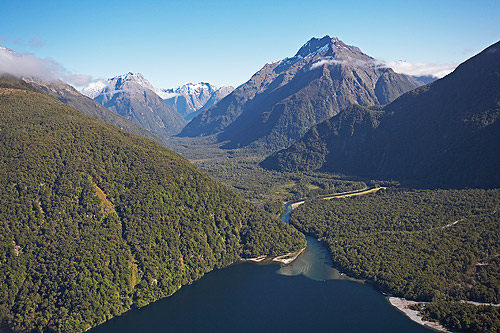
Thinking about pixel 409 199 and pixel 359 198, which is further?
pixel 359 198

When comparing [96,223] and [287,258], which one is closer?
[96,223]

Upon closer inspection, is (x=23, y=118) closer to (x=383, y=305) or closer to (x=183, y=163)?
(x=183, y=163)

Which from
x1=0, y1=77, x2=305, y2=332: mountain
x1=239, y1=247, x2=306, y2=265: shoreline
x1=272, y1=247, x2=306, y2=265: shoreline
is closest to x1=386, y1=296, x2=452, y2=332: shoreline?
x1=272, y1=247, x2=306, y2=265: shoreline

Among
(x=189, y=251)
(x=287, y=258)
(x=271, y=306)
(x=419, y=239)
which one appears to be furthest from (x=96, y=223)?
(x=419, y=239)

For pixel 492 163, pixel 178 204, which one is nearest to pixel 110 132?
pixel 178 204

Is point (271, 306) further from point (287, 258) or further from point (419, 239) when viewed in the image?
point (419, 239)
